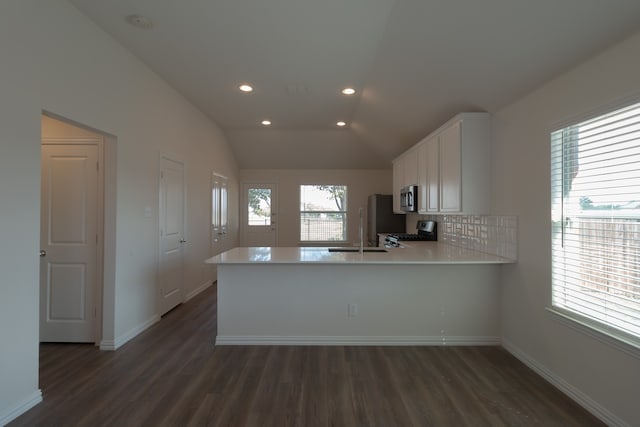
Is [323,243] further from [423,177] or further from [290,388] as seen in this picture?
[290,388]

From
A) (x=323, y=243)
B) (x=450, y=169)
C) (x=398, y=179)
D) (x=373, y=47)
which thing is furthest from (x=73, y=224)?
(x=323, y=243)

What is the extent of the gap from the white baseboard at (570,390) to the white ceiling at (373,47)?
7.37ft

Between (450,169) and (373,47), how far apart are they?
1478 millimetres

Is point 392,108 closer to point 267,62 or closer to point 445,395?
point 267,62

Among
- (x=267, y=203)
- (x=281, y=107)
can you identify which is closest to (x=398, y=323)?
(x=281, y=107)

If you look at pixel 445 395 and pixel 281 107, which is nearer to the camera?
pixel 445 395

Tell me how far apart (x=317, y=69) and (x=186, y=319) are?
3278 millimetres

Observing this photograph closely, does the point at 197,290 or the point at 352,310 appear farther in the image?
the point at 197,290

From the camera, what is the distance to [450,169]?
11.3ft

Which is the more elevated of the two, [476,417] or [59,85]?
[59,85]

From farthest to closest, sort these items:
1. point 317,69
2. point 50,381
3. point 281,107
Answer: point 281,107 → point 317,69 → point 50,381

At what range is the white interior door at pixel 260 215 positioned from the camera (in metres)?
7.54

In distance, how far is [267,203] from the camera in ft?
24.8

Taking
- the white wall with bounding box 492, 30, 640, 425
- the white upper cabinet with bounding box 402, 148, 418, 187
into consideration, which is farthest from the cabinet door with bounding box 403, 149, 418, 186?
the white wall with bounding box 492, 30, 640, 425
